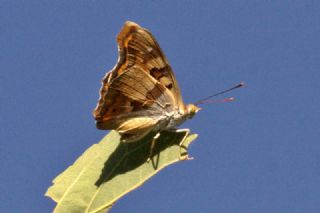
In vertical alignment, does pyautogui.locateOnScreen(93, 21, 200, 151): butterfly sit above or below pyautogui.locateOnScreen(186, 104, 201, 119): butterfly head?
above

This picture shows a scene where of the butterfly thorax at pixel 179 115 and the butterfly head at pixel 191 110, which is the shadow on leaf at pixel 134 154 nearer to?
the butterfly thorax at pixel 179 115

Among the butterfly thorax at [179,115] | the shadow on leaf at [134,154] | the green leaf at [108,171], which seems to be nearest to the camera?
the green leaf at [108,171]

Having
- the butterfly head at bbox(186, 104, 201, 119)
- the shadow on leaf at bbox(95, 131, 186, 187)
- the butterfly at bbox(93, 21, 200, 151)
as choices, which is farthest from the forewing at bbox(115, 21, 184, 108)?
the shadow on leaf at bbox(95, 131, 186, 187)

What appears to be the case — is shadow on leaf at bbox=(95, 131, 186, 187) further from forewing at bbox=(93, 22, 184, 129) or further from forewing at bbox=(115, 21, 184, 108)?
forewing at bbox=(115, 21, 184, 108)

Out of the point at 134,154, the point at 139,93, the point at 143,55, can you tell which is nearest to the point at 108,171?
the point at 134,154

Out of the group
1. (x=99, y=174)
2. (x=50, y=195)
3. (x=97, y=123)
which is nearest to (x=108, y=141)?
(x=97, y=123)

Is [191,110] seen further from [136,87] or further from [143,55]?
[143,55]

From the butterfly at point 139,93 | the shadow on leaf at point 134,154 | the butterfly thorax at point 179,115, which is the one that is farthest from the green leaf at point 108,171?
the butterfly thorax at point 179,115
